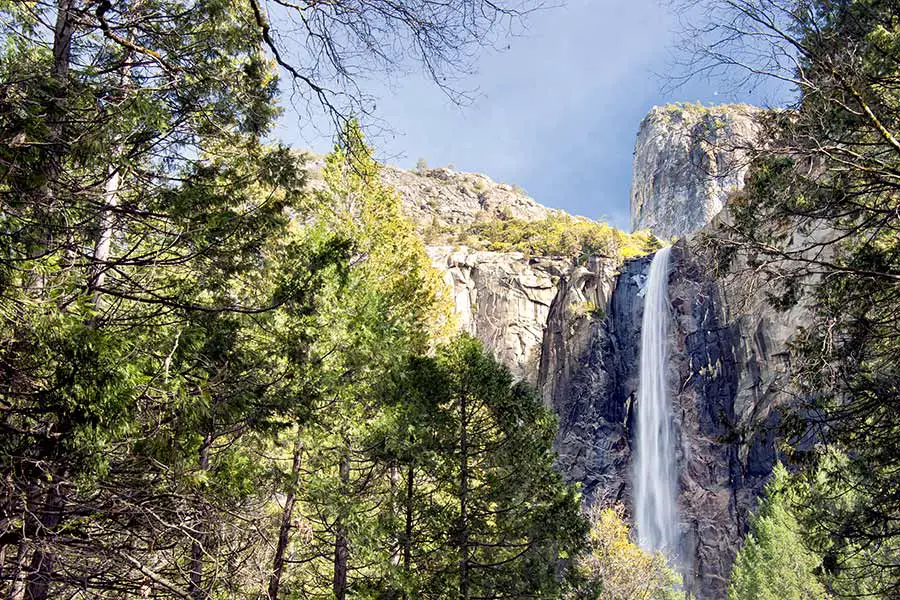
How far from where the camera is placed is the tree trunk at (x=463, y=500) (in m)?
7.62

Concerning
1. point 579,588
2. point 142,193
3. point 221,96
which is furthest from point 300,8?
point 579,588

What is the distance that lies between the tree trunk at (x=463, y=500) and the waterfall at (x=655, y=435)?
25188 mm

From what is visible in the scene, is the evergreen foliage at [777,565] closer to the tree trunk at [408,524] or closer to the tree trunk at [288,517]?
the tree trunk at [408,524]

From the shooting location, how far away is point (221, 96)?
12.8 ft

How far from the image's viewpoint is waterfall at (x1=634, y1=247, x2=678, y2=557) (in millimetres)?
29750

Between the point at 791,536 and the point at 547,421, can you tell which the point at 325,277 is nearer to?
the point at 547,421

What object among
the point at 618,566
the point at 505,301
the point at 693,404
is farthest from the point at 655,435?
the point at 618,566

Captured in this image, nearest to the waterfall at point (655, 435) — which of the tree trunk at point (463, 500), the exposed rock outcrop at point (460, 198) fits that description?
the tree trunk at point (463, 500)

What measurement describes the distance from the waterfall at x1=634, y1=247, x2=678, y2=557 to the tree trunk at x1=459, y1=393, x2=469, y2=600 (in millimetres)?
25188

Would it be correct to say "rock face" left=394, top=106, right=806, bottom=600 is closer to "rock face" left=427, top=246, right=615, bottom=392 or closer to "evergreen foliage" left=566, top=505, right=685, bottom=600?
"rock face" left=427, top=246, right=615, bottom=392

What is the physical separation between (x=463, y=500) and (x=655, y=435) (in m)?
28.1

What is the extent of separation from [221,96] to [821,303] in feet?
17.8

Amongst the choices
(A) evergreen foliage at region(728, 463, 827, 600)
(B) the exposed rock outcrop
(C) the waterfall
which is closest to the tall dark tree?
(A) evergreen foliage at region(728, 463, 827, 600)

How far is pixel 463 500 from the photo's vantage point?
27.0 ft
